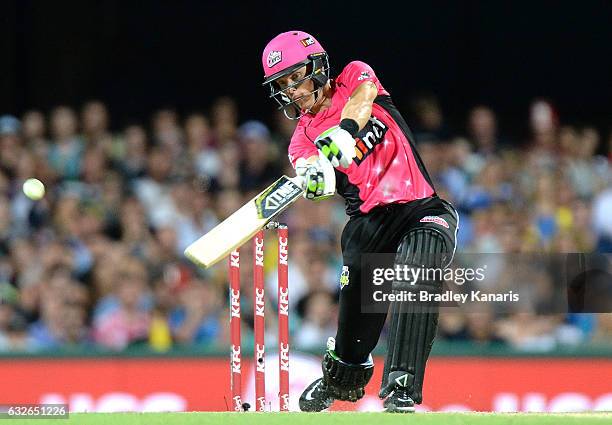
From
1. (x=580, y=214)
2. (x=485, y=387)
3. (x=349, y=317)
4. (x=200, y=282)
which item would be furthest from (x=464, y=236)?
(x=349, y=317)

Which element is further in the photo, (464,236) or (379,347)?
(464,236)

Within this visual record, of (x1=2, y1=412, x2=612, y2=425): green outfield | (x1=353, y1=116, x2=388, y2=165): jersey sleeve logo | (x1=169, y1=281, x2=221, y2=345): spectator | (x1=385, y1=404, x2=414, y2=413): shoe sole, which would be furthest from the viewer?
(x1=169, y1=281, x2=221, y2=345): spectator

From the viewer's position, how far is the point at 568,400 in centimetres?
840

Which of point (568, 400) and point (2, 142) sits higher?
point (2, 142)

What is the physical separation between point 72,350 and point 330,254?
2087mm

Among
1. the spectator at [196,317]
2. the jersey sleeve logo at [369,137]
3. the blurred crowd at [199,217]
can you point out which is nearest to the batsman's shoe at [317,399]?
the jersey sleeve logo at [369,137]

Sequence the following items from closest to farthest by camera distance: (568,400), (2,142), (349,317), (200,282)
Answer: (349,317) → (568,400) → (200,282) → (2,142)

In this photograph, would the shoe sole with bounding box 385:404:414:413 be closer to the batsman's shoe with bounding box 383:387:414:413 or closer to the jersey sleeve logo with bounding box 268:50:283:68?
the batsman's shoe with bounding box 383:387:414:413

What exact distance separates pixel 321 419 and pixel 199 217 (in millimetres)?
5090

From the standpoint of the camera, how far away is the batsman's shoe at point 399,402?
5457 mm

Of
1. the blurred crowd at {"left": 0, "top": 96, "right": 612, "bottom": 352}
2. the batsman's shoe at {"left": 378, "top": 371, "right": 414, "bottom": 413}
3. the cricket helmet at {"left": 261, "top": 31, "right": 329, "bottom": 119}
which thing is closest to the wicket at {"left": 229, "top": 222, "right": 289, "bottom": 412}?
the cricket helmet at {"left": 261, "top": 31, "right": 329, "bottom": 119}

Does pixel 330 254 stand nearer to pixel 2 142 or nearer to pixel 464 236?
pixel 464 236

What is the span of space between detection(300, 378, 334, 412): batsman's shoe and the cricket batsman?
0.17 feet

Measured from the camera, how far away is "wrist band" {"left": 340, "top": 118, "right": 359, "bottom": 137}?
560 centimetres
